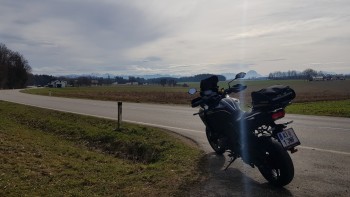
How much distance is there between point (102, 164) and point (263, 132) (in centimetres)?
366

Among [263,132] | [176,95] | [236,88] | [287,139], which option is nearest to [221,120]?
[263,132]

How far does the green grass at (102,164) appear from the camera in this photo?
553 cm

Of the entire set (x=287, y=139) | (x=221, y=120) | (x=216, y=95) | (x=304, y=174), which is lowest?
(x=304, y=174)

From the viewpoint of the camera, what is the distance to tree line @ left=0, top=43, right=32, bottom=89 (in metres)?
118

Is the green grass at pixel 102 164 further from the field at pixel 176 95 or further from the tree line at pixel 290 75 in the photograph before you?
the tree line at pixel 290 75

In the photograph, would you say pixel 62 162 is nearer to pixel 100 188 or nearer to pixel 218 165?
pixel 100 188

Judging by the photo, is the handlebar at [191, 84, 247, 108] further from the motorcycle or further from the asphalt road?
the asphalt road

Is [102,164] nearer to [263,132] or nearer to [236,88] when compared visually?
[236,88]

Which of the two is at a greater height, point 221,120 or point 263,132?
point 221,120

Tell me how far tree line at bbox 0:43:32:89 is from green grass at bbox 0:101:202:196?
383ft

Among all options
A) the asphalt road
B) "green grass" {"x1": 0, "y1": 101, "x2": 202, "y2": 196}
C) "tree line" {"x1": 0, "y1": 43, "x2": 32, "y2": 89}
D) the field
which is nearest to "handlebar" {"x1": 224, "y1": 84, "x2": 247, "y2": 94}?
the field

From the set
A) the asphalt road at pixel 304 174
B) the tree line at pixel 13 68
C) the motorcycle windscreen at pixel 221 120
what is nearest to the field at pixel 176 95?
the motorcycle windscreen at pixel 221 120

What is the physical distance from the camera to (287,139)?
209 inches

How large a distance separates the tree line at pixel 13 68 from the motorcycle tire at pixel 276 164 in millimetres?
123982
